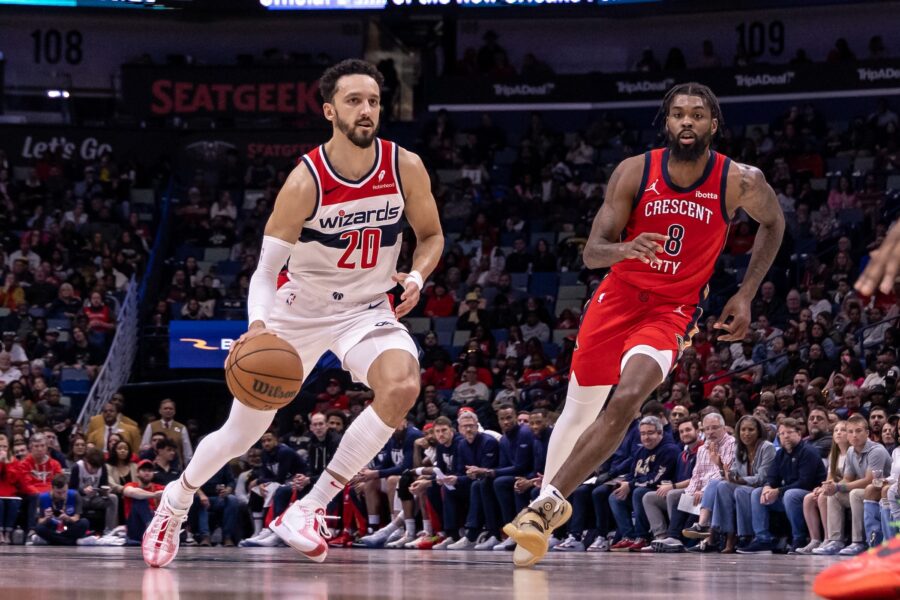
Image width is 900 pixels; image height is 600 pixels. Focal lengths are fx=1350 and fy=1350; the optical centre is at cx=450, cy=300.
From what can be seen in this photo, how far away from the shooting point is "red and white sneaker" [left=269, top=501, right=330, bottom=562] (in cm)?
598

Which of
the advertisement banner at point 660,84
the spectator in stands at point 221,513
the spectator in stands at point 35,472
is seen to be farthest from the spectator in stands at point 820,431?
the advertisement banner at point 660,84

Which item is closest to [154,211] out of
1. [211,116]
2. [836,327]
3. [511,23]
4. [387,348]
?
[211,116]

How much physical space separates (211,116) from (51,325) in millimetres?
6382

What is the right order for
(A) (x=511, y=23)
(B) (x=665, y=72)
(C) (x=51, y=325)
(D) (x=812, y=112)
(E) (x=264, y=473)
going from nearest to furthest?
(E) (x=264, y=473)
(C) (x=51, y=325)
(D) (x=812, y=112)
(B) (x=665, y=72)
(A) (x=511, y=23)

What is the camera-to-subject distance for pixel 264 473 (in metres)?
13.8

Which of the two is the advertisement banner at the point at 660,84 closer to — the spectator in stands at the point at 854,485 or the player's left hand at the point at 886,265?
the spectator in stands at the point at 854,485

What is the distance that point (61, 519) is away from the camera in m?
13.6

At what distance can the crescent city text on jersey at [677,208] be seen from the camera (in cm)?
654

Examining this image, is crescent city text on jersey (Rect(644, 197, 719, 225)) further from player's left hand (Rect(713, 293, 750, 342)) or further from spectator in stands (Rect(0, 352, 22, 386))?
spectator in stands (Rect(0, 352, 22, 386))

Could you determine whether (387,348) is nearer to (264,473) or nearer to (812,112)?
(264,473)

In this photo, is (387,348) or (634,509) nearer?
(387,348)

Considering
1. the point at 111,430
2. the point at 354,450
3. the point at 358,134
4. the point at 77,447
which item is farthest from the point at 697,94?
the point at 111,430

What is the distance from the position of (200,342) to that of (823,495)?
9.97 metres

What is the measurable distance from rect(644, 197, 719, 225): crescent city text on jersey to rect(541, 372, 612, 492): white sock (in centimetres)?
89
